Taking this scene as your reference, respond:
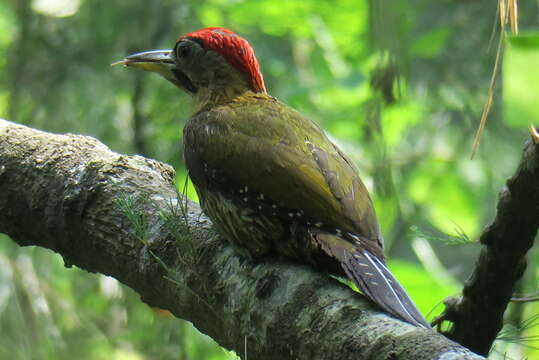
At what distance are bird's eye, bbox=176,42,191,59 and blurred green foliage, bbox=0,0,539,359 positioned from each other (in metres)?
1.57

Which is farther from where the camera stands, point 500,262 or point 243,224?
point 243,224

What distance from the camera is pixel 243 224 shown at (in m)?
2.79

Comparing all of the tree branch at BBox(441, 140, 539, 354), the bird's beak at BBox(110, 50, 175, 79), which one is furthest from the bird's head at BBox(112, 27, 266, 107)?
the tree branch at BBox(441, 140, 539, 354)

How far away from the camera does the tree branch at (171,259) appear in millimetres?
1961

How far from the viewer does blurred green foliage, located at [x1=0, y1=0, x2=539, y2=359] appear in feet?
15.9

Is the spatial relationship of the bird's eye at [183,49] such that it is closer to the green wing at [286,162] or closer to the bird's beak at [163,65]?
the bird's beak at [163,65]

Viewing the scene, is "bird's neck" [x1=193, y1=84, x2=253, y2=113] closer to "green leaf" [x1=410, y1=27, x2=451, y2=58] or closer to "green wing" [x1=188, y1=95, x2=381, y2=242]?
"green wing" [x1=188, y1=95, x2=381, y2=242]

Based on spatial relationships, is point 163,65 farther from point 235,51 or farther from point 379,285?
point 379,285

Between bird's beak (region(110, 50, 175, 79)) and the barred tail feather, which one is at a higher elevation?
bird's beak (region(110, 50, 175, 79))

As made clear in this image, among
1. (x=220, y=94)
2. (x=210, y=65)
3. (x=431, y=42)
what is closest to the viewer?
(x=220, y=94)

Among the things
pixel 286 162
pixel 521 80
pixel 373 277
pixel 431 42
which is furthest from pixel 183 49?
pixel 521 80

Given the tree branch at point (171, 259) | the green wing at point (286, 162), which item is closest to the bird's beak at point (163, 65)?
the green wing at point (286, 162)

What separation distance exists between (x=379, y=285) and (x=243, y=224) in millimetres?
700

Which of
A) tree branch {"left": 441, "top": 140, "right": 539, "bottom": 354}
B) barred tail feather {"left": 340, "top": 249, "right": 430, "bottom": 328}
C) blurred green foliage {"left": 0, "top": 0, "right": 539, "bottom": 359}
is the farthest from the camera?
blurred green foliage {"left": 0, "top": 0, "right": 539, "bottom": 359}
